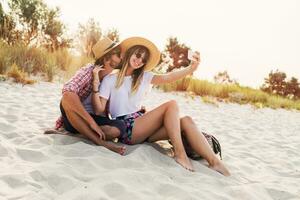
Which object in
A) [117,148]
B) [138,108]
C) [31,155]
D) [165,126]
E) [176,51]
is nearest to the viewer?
[31,155]

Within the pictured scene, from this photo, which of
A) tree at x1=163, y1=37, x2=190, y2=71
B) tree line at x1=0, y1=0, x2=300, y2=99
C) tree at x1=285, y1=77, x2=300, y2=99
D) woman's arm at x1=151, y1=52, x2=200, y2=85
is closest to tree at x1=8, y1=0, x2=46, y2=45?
tree line at x1=0, y1=0, x2=300, y2=99

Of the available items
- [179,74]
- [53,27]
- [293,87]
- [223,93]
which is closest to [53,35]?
[53,27]

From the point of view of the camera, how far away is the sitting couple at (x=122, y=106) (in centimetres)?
380

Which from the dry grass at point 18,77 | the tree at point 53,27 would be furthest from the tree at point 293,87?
the dry grass at point 18,77

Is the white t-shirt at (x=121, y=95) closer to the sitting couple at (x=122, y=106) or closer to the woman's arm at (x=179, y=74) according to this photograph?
the sitting couple at (x=122, y=106)

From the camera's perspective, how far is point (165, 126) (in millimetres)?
3922

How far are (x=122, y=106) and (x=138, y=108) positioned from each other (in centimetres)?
18

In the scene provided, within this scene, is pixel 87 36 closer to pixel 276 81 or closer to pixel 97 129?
pixel 97 129

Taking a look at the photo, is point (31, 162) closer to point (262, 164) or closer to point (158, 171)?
point (158, 171)

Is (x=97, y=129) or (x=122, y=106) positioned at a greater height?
(x=122, y=106)

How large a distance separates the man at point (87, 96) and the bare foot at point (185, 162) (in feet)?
1.56

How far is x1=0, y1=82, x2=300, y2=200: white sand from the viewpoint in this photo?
274cm

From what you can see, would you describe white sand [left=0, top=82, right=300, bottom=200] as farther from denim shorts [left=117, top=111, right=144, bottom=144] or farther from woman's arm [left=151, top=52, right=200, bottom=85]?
woman's arm [left=151, top=52, right=200, bottom=85]

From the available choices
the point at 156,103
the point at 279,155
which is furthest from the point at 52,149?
the point at 156,103
